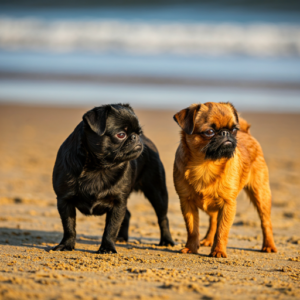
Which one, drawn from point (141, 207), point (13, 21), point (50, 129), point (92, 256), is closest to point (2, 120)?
point (50, 129)

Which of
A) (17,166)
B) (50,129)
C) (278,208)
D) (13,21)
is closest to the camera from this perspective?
(278,208)

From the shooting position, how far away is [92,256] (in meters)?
4.43

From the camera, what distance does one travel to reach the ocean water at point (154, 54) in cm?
2012

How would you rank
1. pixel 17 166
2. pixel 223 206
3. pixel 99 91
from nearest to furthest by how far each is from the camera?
pixel 223 206 < pixel 17 166 < pixel 99 91

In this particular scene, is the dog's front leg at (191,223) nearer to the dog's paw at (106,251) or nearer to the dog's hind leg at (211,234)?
the dog's hind leg at (211,234)

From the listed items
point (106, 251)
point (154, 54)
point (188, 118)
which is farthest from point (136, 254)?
point (154, 54)

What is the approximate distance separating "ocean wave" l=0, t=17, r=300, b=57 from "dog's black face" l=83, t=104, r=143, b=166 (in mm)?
25915

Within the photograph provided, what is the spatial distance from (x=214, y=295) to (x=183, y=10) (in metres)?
41.3

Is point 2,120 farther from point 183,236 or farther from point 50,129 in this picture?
point 183,236

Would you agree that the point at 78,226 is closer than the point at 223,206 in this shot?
No

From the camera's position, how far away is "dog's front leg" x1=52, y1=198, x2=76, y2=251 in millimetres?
4633

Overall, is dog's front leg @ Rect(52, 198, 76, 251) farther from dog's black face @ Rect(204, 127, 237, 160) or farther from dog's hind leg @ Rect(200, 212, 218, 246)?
dog's hind leg @ Rect(200, 212, 218, 246)

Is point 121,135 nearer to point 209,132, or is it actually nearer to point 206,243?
point 209,132

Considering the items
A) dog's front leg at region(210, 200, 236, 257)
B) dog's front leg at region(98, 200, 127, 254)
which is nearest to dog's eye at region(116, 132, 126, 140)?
dog's front leg at region(98, 200, 127, 254)
